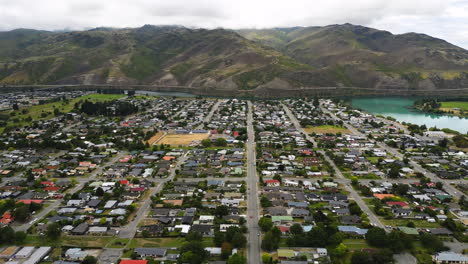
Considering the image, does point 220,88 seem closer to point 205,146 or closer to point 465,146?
point 205,146

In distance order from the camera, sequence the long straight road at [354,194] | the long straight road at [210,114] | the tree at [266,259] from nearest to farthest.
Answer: the tree at [266,259]
the long straight road at [354,194]
the long straight road at [210,114]

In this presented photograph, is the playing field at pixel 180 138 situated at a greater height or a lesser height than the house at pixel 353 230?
greater

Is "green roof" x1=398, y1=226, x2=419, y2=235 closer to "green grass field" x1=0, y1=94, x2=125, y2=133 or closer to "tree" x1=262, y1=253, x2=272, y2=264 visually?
"tree" x1=262, y1=253, x2=272, y2=264

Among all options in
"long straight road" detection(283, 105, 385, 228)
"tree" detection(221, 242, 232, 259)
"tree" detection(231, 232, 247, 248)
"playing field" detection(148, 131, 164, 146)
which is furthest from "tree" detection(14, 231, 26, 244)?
"long straight road" detection(283, 105, 385, 228)

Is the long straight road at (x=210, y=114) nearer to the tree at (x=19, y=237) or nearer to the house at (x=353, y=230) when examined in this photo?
the tree at (x=19, y=237)

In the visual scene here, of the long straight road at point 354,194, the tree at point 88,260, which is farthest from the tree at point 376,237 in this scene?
the tree at point 88,260

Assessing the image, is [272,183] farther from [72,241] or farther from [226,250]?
[72,241]

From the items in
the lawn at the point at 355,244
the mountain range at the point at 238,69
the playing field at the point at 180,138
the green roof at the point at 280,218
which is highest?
the mountain range at the point at 238,69
